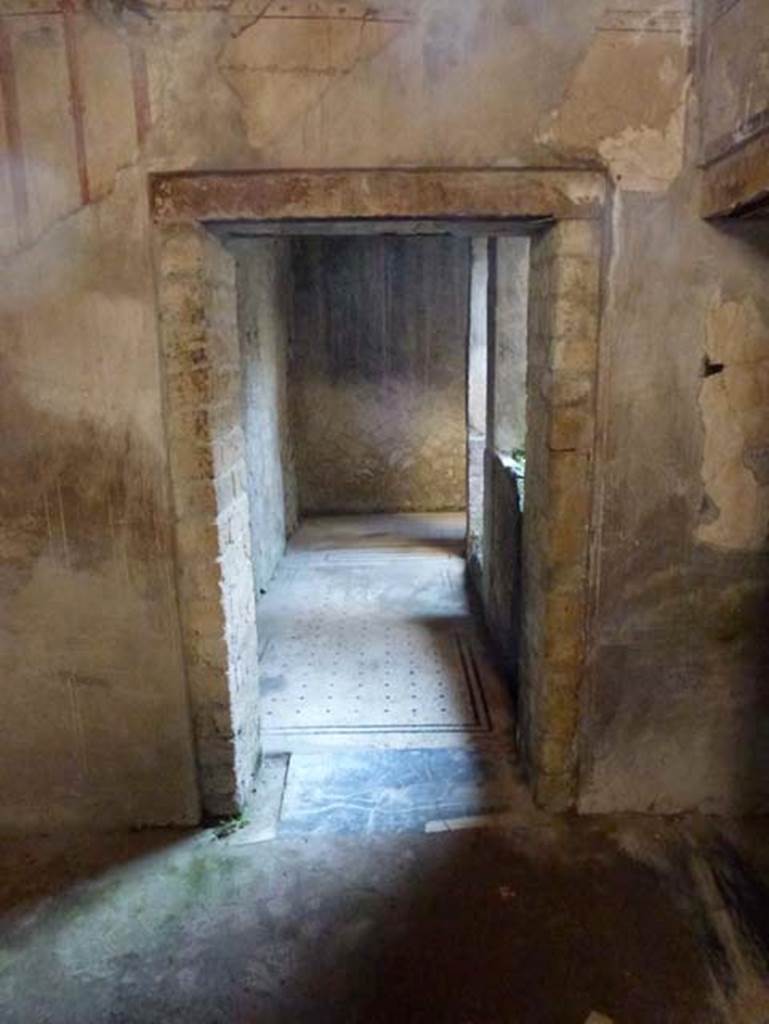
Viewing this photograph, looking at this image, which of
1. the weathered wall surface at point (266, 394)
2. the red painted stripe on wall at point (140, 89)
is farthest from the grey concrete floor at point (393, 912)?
the red painted stripe on wall at point (140, 89)

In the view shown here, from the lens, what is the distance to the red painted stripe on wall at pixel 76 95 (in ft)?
6.58

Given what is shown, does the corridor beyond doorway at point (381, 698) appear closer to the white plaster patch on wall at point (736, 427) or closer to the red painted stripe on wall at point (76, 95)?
the white plaster patch on wall at point (736, 427)

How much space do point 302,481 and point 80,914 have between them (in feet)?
17.2

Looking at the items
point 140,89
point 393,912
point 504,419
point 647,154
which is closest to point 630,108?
point 647,154

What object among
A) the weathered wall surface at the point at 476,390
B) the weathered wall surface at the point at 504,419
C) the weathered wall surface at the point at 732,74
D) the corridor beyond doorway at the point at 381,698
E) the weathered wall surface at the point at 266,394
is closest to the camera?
the weathered wall surface at the point at 732,74

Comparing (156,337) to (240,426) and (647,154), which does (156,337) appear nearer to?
(240,426)

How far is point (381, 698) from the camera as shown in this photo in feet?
11.4

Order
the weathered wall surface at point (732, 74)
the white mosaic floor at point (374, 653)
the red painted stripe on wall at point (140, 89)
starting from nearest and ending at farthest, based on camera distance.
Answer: the weathered wall surface at point (732, 74) → the red painted stripe on wall at point (140, 89) → the white mosaic floor at point (374, 653)

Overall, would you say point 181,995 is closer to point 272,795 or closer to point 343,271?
point 272,795

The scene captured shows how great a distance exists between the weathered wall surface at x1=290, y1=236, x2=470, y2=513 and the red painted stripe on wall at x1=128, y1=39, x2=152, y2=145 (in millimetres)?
4922

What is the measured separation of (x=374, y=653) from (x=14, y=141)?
288 cm

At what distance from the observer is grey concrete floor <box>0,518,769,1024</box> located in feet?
6.33

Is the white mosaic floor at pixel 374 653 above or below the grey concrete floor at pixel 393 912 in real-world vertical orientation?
above

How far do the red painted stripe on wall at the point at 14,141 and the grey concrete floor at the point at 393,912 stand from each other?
214cm
